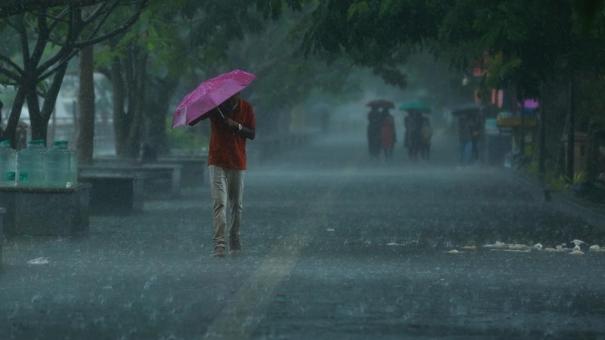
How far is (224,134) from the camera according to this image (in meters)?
17.1

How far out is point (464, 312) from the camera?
11.8 m

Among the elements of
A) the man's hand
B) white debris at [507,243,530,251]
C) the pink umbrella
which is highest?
the pink umbrella

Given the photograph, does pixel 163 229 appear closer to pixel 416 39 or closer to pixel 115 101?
pixel 416 39

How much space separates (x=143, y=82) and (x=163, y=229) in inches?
543

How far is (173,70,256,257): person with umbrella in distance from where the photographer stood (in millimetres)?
16891

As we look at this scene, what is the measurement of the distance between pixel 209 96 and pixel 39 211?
4071 mm

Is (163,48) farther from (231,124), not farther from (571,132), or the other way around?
(231,124)

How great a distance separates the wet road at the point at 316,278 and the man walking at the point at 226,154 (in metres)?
0.57

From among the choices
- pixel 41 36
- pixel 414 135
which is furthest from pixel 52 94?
pixel 414 135

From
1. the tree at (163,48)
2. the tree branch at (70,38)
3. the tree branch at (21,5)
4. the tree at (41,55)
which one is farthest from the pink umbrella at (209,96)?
the tree at (163,48)

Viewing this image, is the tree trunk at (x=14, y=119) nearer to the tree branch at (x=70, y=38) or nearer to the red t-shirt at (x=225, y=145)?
the tree branch at (x=70, y=38)

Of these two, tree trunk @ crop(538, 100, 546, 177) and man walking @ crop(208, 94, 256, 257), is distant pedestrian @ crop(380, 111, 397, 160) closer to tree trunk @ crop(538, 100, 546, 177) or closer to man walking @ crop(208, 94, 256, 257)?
tree trunk @ crop(538, 100, 546, 177)

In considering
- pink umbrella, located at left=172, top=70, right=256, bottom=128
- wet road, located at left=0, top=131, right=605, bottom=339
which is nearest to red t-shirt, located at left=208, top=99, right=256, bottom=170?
pink umbrella, located at left=172, top=70, right=256, bottom=128

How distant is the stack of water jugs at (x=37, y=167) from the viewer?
20.0 meters
